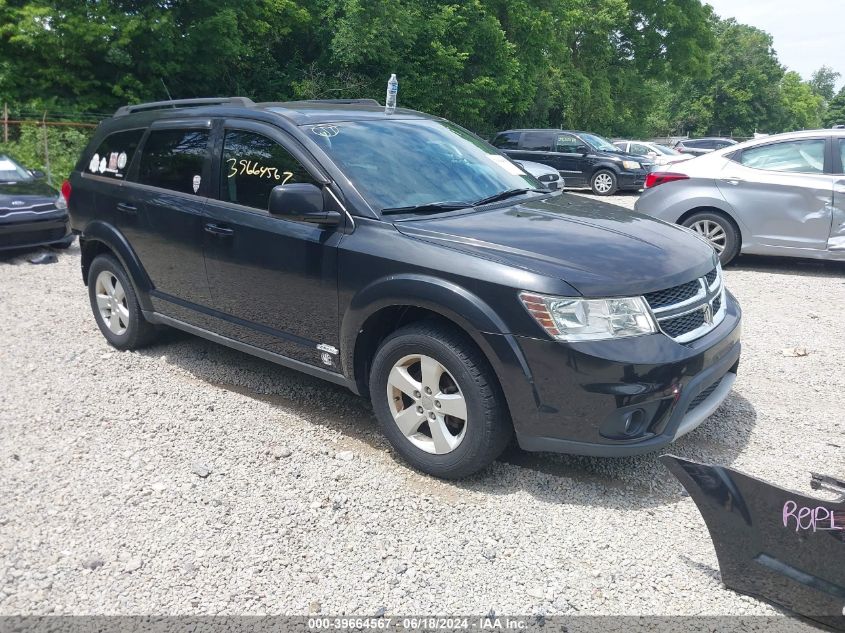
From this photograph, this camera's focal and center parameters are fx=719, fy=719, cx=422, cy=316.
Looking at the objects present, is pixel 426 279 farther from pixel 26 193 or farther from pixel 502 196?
pixel 26 193

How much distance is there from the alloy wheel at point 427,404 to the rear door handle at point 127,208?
2.56 m

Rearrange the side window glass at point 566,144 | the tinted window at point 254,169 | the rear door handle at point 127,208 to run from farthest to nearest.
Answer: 1. the side window glass at point 566,144
2. the rear door handle at point 127,208
3. the tinted window at point 254,169

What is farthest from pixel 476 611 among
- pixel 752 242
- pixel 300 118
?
pixel 752 242

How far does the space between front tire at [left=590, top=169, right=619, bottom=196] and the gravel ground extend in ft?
45.4

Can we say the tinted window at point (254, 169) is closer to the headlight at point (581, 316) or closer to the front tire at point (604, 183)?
the headlight at point (581, 316)

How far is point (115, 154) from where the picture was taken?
5.41 meters

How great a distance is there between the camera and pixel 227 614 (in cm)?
270

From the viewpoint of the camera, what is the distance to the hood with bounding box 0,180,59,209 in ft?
29.5

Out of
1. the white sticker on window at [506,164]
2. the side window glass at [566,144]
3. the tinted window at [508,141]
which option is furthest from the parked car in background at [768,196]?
the tinted window at [508,141]

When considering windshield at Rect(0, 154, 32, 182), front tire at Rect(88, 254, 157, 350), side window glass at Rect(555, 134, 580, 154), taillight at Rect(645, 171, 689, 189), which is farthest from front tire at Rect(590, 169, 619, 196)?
front tire at Rect(88, 254, 157, 350)

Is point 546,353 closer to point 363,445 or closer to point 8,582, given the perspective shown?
point 363,445

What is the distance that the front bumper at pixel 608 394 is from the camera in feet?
10.2

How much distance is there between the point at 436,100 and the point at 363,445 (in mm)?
23888

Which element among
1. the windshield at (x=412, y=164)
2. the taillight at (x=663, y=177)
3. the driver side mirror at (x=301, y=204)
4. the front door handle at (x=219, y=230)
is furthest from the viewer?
the taillight at (x=663, y=177)
